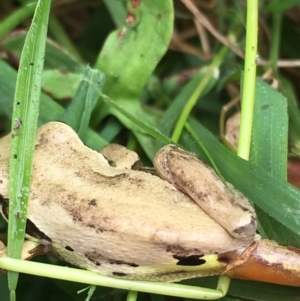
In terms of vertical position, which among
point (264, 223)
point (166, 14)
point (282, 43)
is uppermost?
point (282, 43)

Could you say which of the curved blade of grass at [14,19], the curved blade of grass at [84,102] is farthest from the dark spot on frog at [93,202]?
the curved blade of grass at [14,19]

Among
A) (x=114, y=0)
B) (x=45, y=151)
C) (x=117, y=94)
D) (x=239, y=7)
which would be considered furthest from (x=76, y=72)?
(x=239, y=7)

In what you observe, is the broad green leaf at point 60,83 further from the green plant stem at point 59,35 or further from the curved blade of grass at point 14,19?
the green plant stem at point 59,35

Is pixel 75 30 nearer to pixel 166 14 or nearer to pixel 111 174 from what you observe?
pixel 166 14

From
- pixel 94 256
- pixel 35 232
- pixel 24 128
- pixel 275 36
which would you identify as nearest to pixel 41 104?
pixel 24 128

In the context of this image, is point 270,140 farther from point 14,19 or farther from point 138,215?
point 14,19
